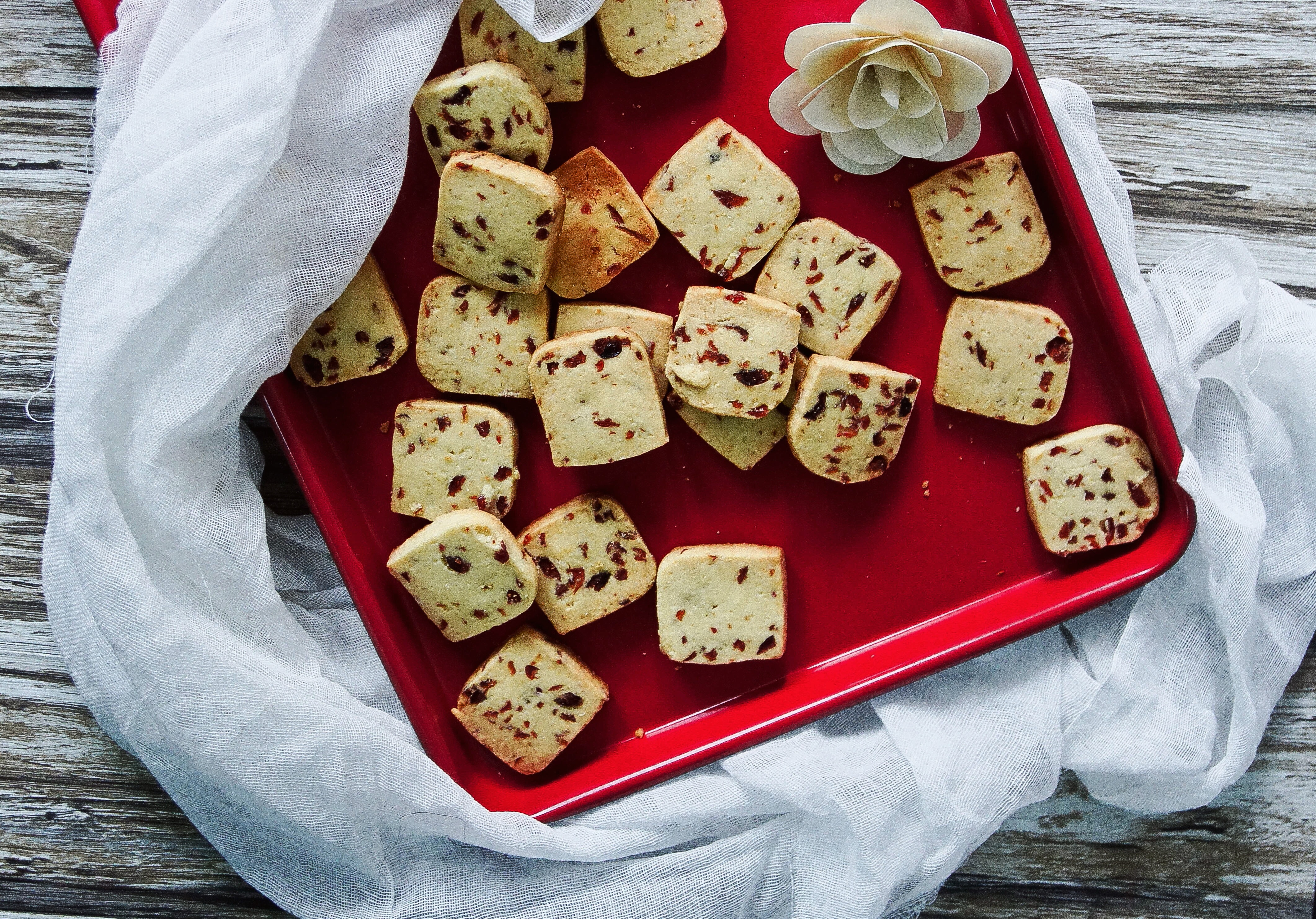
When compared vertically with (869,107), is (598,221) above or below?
below

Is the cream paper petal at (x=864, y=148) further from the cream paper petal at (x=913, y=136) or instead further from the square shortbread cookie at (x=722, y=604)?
the square shortbread cookie at (x=722, y=604)

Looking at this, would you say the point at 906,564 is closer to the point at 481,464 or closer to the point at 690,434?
the point at 690,434

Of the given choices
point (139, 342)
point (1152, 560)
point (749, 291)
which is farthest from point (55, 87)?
point (1152, 560)

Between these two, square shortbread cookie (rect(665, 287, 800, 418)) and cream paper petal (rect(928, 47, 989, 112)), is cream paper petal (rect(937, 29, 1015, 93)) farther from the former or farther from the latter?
square shortbread cookie (rect(665, 287, 800, 418))

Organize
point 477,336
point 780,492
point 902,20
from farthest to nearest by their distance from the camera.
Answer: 1. point 780,492
2. point 477,336
3. point 902,20

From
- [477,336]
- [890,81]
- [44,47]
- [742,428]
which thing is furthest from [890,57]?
[44,47]

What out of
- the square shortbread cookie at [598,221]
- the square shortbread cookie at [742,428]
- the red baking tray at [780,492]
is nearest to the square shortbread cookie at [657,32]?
the red baking tray at [780,492]

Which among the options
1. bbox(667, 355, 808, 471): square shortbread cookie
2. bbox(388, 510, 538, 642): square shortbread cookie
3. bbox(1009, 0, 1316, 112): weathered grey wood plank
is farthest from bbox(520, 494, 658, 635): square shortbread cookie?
bbox(1009, 0, 1316, 112): weathered grey wood plank

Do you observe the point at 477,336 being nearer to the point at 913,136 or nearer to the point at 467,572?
the point at 467,572
